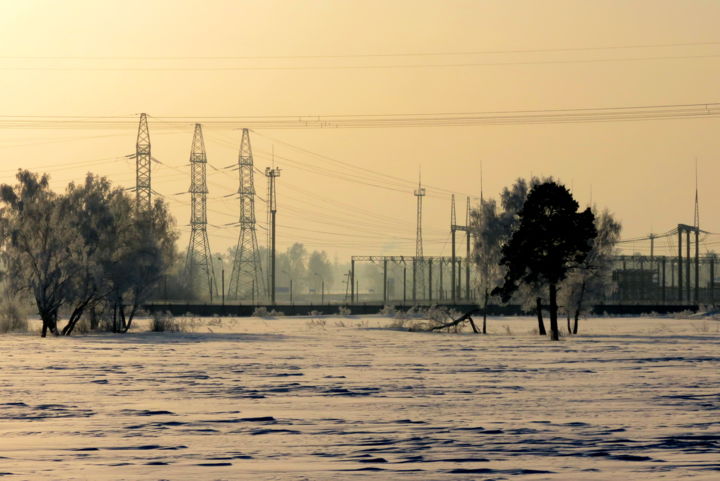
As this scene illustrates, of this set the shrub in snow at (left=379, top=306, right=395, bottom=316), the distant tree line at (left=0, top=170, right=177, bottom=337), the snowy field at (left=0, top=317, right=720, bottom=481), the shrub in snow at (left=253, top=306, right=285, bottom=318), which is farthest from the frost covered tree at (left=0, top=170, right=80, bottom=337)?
the shrub in snow at (left=379, top=306, right=395, bottom=316)

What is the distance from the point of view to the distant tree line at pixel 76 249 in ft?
254

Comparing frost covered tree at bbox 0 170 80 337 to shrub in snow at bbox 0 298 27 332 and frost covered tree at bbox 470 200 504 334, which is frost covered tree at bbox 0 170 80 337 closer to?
shrub in snow at bbox 0 298 27 332

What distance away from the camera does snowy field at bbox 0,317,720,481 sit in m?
19.5

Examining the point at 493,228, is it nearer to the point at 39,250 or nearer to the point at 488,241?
the point at 488,241

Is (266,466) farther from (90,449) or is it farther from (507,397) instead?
(507,397)

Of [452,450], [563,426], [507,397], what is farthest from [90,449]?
[507,397]

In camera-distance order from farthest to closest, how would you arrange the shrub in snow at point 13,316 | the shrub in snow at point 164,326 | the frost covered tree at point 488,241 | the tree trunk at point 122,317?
the frost covered tree at point 488,241 < the shrub in snow at point 164,326 < the shrub in snow at point 13,316 < the tree trunk at point 122,317

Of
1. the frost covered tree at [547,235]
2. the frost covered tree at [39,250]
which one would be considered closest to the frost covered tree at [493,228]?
the frost covered tree at [547,235]

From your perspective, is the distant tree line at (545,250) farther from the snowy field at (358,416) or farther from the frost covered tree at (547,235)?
the snowy field at (358,416)

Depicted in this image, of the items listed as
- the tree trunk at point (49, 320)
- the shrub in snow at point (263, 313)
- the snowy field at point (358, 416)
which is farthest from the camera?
the shrub in snow at point (263, 313)

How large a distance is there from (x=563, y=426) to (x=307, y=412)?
20.2 feet

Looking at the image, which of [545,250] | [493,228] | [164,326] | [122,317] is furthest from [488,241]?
[122,317]

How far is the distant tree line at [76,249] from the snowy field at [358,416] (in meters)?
25.3

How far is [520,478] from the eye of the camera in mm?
18266
